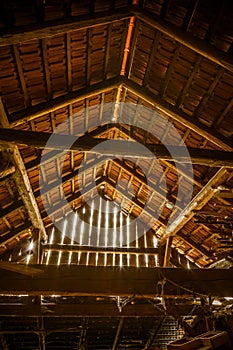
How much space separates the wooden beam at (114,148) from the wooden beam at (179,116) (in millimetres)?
782

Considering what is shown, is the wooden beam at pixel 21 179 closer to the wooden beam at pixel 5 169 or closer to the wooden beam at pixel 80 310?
the wooden beam at pixel 5 169

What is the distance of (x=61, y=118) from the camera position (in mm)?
6109

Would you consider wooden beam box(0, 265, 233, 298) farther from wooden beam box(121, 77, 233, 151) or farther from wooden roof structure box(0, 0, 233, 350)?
wooden beam box(121, 77, 233, 151)

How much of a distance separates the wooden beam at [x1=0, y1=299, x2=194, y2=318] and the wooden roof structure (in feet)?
0.22

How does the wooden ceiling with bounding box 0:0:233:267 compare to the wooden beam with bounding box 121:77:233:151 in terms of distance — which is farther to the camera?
the wooden beam with bounding box 121:77:233:151

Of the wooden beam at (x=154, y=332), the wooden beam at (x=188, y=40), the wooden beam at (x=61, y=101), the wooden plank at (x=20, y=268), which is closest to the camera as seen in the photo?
the wooden plank at (x=20, y=268)

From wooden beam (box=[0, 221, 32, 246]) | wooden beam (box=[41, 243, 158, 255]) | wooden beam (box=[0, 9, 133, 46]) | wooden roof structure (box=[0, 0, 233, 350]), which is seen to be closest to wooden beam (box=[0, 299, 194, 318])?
wooden roof structure (box=[0, 0, 233, 350])

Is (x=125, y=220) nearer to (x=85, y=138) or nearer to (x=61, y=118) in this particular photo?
(x=61, y=118)

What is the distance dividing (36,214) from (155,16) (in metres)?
5.19

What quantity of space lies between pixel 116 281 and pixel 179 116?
348 centimetres

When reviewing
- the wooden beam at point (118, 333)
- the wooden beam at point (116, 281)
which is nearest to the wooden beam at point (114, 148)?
the wooden beam at point (116, 281)

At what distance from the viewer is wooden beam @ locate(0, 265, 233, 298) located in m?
3.49

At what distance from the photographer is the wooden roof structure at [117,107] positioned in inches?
165

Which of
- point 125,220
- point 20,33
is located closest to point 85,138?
point 20,33
